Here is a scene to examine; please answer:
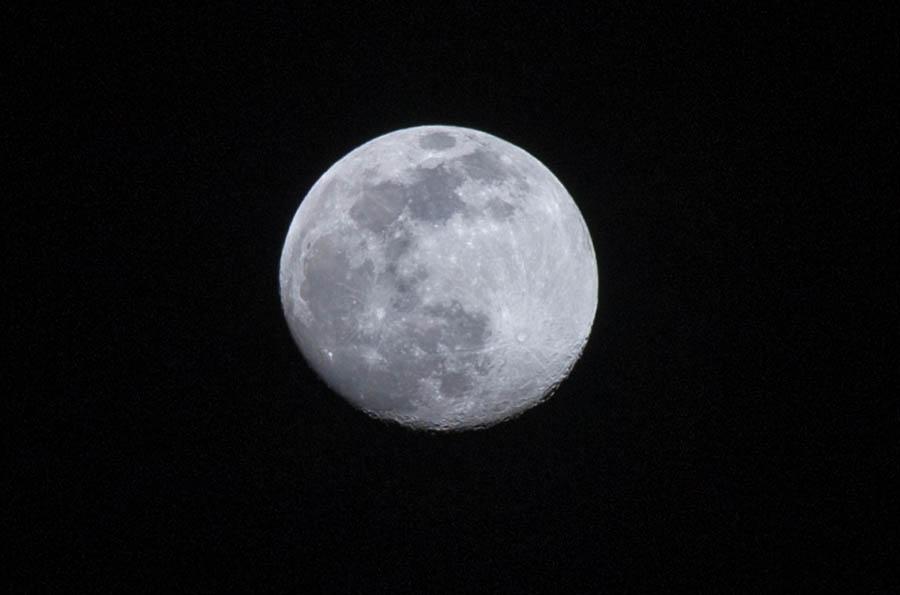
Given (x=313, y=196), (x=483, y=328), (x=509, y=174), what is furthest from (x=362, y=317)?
(x=509, y=174)

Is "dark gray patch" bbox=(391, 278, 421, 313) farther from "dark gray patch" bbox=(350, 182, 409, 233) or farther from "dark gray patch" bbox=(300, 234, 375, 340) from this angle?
"dark gray patch" bbox=(350, 182, 409, 233)

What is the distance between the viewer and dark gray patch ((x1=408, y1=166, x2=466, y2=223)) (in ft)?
9.95

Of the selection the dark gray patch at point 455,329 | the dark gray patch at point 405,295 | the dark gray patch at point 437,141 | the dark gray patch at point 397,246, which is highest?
the dark gray patch at point 437,141

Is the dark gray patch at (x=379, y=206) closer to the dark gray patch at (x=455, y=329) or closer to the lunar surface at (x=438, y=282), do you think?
the lunar surface at (x=438, y=282)

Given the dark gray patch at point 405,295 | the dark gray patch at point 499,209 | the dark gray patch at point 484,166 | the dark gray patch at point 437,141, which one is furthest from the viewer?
the dark gray patch at point 437,141

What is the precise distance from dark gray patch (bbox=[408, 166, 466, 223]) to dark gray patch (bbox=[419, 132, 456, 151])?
0.21 metres

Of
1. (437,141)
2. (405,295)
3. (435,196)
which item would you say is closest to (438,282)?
(405,295)

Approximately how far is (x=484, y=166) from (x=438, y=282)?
714mm

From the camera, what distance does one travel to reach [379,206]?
10.1 ft

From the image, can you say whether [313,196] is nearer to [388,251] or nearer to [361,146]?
[361,146]

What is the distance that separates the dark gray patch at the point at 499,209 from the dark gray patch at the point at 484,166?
146mm

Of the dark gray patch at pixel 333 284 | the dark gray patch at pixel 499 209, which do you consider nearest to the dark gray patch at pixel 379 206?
the dark gray patch at pixel 333 284

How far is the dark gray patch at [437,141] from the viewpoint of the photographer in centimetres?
332

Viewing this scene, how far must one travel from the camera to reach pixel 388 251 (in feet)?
9.82
